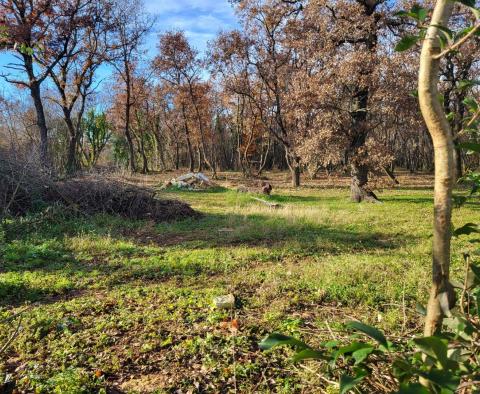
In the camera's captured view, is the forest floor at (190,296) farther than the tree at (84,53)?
No

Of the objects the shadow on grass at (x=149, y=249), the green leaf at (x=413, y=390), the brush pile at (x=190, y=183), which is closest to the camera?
the green leaf at (x=413, y=390)

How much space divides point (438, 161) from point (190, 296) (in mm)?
3676

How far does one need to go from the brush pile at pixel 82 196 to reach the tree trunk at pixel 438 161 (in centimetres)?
923

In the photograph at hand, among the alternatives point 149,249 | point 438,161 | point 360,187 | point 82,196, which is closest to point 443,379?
point 438,161

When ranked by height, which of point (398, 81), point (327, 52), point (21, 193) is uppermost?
point (327, 52)

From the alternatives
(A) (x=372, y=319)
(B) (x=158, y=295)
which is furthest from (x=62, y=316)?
(A) (x=372, y=319)

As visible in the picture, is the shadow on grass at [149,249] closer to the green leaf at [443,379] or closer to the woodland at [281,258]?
the woodland at [281,258]

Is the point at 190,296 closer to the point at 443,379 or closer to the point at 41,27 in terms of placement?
the point at 443,379

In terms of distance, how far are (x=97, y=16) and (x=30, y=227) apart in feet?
54.1

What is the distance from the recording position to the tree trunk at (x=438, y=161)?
118 cm

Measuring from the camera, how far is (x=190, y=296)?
14.6 ft

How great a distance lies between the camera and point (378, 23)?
1334cm

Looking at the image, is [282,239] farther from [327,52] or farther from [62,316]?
[327,52]

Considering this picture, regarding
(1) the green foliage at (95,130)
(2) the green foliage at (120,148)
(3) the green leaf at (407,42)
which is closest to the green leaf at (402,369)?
(3) the green leaf at (407,42)
